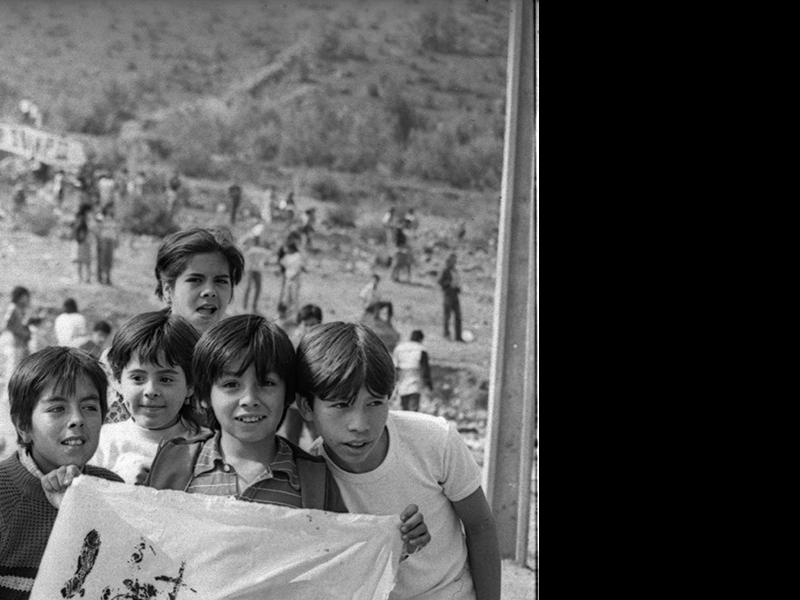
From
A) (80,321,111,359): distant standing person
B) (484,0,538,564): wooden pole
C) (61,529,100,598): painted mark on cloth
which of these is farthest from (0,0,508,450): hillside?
(61,529,100,598): painted mark on cloth

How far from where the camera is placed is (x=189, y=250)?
9.59 ft

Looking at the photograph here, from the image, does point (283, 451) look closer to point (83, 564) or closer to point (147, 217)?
point (83, 564)

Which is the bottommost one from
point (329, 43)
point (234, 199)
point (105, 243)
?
point (105, 243)

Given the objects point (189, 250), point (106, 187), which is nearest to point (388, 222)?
point (106, 187)

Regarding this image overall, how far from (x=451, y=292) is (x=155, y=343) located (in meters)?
5.65

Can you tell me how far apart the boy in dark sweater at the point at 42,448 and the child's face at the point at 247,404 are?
0.32 meters

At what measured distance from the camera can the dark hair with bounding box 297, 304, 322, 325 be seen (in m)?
8.03

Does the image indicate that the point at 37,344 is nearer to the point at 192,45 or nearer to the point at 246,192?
the point at 246,192

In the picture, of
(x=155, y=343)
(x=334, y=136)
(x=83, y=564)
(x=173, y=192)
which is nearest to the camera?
(x=83, y=564)

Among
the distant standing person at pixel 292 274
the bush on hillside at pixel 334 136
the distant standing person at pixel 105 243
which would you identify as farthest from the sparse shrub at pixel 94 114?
the distant standing person at pixel 292 274

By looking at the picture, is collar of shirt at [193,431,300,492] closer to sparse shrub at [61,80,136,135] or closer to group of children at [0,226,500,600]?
group of children at [0,226,500,600]

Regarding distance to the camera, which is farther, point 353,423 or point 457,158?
point 457,158
